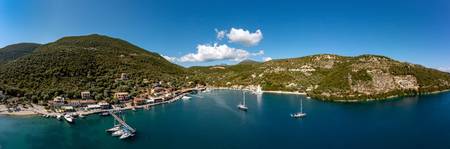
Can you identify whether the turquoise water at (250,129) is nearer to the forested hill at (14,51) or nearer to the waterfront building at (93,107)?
the waterfront building at (93,107)

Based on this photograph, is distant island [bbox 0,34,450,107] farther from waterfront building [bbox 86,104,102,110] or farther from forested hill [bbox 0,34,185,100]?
waterfront building [bbox 86,104,102,110]

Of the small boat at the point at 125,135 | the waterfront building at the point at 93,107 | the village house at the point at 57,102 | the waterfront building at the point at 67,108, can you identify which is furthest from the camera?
the village house at the point at 57,102

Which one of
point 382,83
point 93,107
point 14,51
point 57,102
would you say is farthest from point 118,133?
point 14,51

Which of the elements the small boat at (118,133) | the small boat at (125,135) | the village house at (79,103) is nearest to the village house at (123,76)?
the village house at (79,103)

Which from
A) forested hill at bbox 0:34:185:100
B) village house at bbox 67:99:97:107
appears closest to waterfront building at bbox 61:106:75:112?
village house at bbox 67:99:97:107

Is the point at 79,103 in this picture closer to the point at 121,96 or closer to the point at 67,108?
the point at 67,108

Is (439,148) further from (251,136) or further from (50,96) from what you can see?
(50,96)

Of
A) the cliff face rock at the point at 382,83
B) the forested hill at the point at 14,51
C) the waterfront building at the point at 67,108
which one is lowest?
the waterfront building at the point at 67,108
